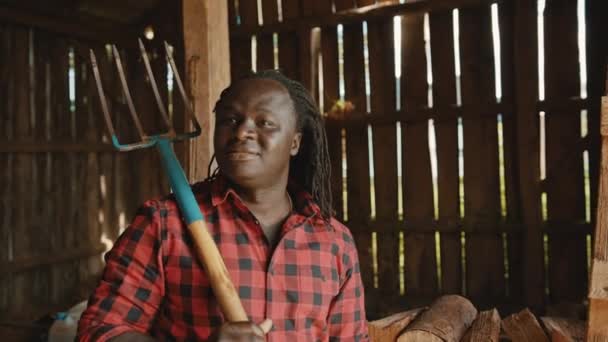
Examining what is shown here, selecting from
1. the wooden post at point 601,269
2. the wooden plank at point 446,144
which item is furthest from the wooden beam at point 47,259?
the wooden post at point 601,269

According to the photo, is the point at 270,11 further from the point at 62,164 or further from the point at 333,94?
the point at 62,164

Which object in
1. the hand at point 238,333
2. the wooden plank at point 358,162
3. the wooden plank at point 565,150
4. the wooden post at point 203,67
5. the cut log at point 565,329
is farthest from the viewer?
the wooden plank at point 358,162

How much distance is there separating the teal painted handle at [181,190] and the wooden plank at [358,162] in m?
4.18

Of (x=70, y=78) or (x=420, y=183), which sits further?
(x=70, y=78)

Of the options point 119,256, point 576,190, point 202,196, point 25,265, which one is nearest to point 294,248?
point 202,196

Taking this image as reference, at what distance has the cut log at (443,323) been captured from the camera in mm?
2379

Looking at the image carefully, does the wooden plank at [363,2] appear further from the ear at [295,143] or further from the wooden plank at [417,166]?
the ear at [295,143]

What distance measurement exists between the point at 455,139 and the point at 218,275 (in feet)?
14.4

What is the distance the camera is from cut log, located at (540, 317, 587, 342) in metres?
2.37

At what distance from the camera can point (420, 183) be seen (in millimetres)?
5625

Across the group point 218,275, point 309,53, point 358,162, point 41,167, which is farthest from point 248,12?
point 218,275

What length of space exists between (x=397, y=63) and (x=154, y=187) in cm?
350

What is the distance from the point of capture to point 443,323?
8.18ft

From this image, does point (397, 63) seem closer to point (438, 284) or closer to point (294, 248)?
point (438, 284)
